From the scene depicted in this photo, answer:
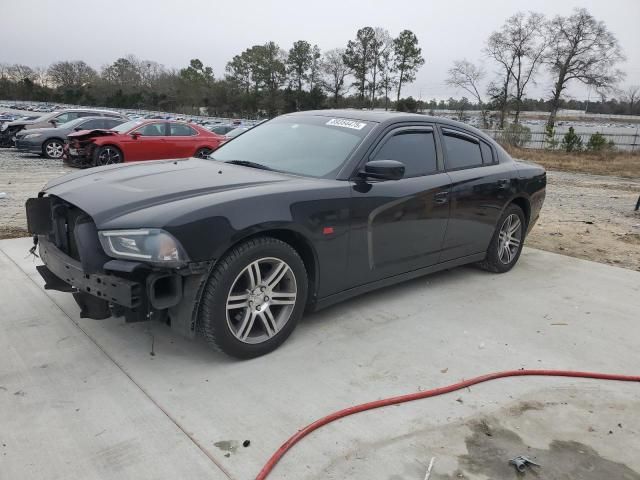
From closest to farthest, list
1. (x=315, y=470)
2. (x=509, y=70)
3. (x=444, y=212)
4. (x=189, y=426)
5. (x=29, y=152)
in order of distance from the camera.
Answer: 1. (x=315, y=470)
2. (x=189, y=426)
3. (x=444, y=212)
4. (x=29, y=152)
5. (x=509, y=70)

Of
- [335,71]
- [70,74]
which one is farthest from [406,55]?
[70,74]

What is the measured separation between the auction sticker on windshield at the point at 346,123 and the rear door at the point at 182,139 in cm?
999

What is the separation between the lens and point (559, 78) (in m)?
51.7

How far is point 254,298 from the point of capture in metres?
3.08

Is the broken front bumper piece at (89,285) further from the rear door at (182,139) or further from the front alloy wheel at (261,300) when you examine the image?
the rear door at (182,139)

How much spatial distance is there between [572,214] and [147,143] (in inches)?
390

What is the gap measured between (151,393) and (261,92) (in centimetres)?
7174

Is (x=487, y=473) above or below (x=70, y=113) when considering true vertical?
below

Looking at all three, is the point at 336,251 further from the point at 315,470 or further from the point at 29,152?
the point at 29,152

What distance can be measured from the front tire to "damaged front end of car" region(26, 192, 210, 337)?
0.12 meters

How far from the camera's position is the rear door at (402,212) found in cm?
361

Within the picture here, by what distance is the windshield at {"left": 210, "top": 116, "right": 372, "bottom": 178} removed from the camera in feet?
12.1

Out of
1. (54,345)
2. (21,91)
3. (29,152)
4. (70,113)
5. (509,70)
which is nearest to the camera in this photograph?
(54,345)

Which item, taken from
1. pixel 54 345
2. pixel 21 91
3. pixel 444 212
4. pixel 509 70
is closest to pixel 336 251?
pixel 444 212
